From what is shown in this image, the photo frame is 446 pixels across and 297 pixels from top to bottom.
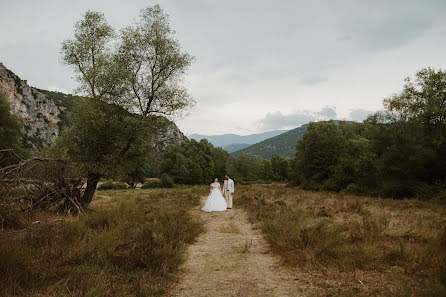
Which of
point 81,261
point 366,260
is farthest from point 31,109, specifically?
point 366,260

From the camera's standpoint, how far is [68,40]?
17.4 metres

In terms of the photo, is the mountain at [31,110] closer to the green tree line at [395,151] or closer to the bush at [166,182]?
the bush at [166,182]

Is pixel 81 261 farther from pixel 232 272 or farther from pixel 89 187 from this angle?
pixel 89 187

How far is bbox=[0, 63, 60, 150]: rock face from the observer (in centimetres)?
7212

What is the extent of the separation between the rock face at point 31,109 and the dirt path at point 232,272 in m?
77.4

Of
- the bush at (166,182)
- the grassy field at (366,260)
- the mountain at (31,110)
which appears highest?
the mountain at (31,110)

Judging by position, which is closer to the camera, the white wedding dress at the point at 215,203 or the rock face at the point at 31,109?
the white wedding dress at the point at 215,203

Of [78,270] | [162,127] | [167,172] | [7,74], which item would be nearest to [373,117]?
[162,127]

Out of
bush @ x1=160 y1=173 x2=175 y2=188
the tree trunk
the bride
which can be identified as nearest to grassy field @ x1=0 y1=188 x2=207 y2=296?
the tree trunk

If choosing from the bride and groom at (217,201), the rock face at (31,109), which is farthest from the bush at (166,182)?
the bride and groom at (217,201)

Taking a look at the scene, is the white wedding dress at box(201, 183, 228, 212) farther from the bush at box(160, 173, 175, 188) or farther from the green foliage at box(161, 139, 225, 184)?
the green foliage at box(161, 139, 225, 184)

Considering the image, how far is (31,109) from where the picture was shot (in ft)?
282

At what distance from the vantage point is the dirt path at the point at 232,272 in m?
5.04

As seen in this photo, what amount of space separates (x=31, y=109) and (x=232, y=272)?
10428cm
